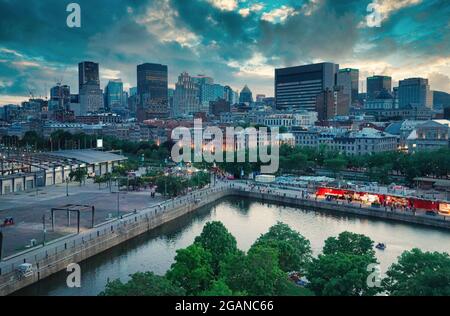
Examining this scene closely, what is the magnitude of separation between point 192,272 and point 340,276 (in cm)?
549

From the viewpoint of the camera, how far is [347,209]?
3950cm

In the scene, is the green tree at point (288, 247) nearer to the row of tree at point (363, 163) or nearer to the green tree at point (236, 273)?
the green tree at point (236, 273)

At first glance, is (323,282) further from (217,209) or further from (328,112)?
(328,112)

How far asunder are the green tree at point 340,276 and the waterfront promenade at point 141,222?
1312cm

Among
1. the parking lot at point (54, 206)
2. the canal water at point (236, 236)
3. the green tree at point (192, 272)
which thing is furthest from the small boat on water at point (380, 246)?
the parking lot at point (54, 206)

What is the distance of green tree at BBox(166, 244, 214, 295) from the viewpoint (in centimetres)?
1722

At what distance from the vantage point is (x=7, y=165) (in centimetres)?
5128

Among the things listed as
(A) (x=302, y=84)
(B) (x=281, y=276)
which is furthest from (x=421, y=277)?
(A) (x=302, y=84)

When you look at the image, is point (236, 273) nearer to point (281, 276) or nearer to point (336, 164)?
point (281, 276)

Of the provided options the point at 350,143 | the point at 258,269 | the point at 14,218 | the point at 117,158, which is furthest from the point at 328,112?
the point at 258,269

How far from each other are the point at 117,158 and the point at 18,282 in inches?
1694

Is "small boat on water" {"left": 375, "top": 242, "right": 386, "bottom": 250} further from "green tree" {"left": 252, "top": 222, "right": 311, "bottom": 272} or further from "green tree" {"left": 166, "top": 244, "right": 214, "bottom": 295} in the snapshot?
"green tree" {"left": 166, "top": 244, "right": 214, "bottom": 295}

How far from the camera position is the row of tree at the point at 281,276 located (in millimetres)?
14500
